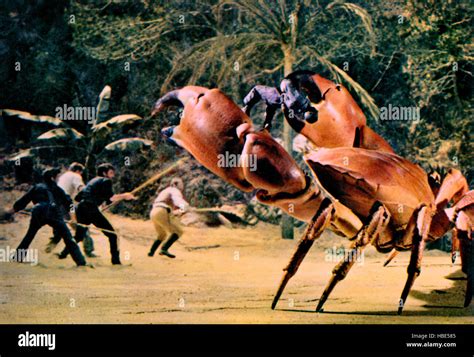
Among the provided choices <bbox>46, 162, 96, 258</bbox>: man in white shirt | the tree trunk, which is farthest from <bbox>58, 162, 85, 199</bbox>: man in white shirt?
the tree trunk

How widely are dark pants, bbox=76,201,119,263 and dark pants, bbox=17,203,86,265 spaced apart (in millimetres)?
124

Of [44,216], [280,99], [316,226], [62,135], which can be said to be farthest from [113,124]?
[316,226]

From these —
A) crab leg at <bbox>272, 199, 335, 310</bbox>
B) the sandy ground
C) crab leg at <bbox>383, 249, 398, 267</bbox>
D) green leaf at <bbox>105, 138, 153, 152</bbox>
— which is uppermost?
green leaf at <bbox>105, 138, 153, 152</bbox>

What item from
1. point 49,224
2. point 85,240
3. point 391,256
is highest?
point 49,224

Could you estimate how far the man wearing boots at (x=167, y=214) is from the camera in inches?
321

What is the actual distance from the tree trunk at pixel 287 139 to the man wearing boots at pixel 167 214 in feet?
3.10

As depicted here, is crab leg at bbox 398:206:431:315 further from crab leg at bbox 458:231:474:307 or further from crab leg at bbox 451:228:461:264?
crab leg at bbox 451:228:461:264

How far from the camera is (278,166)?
630 centimetres

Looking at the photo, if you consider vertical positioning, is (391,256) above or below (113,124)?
below

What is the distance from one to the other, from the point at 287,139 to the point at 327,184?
1886mm

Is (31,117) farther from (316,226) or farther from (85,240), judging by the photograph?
(316,226)

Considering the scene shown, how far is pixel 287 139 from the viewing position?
850cm

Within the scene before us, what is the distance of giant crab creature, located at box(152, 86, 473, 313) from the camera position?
6281mm

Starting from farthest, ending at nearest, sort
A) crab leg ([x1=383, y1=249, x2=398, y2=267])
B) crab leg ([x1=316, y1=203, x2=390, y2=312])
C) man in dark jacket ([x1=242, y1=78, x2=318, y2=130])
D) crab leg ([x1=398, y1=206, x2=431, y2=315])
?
crab leg ([x1=383, y1=249, x2=398, y2=267])
crab leg ([x1=398, y1=206, x2=431, y2=315])
crab leg ([x1=316, y1=203, x2=390, y2=312])
man in dark jacket ([x1=242, y1=78, x2=318, y2=130])
